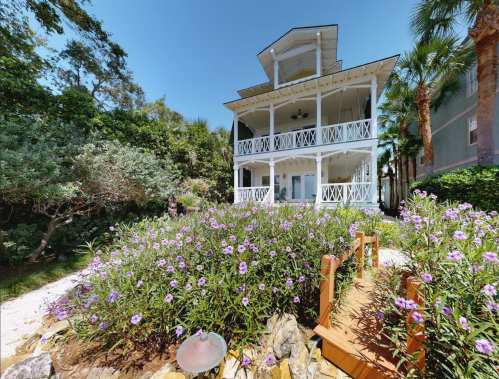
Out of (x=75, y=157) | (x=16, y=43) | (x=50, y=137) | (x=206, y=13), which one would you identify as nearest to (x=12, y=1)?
(x=16, y=43)

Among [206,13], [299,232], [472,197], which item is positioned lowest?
[299,232]

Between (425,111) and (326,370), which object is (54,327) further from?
(425,111)

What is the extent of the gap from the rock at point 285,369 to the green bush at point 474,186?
6697mm

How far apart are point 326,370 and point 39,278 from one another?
6677mm

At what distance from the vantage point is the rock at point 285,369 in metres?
1.60

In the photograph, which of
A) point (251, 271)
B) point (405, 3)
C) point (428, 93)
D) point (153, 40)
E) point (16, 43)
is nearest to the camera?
point (251, 271)

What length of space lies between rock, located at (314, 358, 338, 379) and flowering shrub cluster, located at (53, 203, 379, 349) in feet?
1.35

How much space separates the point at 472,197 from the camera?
5742mm

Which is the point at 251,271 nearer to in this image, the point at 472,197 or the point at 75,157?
the point at 75,157

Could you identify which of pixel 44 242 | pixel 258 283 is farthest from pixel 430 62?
pixel 44 242

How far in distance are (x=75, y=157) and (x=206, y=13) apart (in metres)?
8.35

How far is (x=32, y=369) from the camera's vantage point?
69.6 inches

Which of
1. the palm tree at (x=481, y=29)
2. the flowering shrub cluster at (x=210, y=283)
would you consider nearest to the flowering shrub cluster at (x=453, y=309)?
the flowering shrub cluster at (x=210, y=283)

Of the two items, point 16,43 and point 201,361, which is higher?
point 16,43
